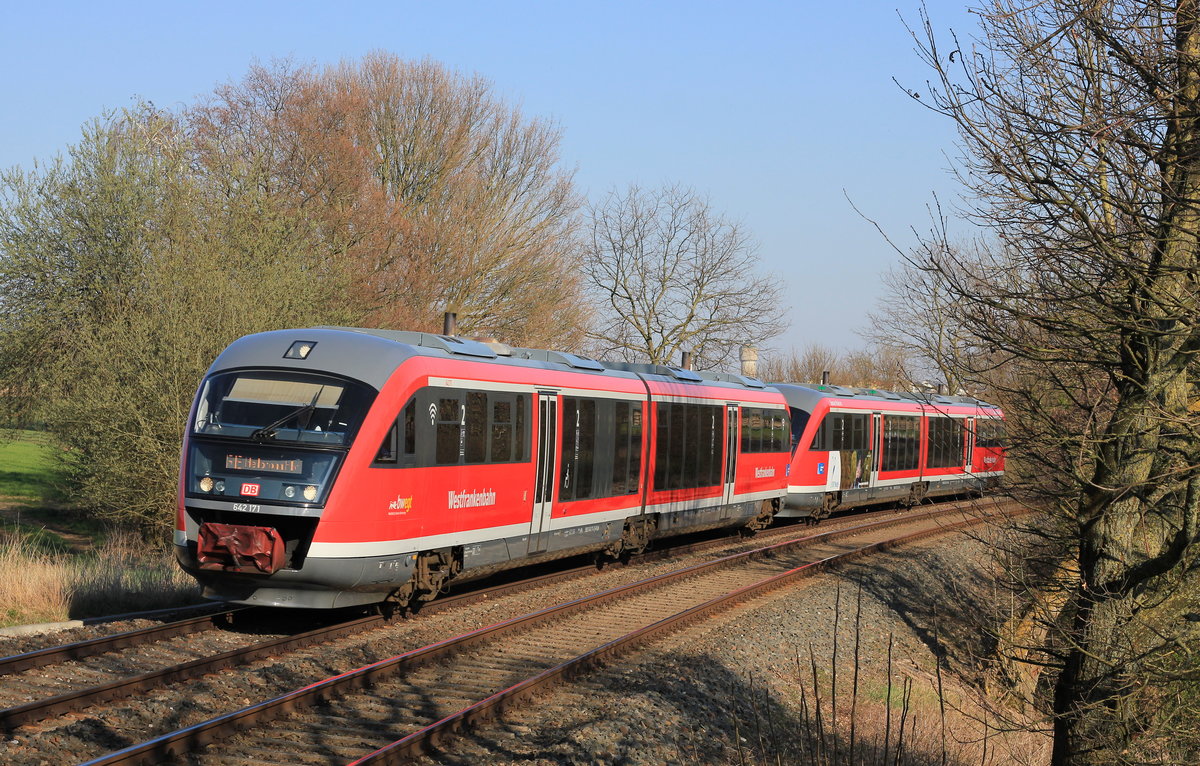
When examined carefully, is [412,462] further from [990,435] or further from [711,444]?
[711,444]

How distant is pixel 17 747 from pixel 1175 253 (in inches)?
323

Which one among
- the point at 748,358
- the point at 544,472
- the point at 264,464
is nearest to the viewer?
the point at 264,464

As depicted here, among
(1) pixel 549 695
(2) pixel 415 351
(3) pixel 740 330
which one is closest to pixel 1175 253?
(1) pixel 549 695

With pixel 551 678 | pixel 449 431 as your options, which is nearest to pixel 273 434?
pixel 449 431

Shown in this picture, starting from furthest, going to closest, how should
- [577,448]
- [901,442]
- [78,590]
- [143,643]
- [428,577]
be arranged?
1. [901,442]
2. [577,448]
3. [428,577]
4. [78,590]
5. [143,643]

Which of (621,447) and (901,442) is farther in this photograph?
(901,442)

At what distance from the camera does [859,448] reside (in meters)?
27.7

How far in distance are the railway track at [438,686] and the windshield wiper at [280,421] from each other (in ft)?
8.17

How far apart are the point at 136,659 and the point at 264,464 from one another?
211 centimetres

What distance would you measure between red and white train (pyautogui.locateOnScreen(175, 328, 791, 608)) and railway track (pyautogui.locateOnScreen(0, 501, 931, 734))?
1.27 ft

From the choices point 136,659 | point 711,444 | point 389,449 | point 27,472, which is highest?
point 389,449

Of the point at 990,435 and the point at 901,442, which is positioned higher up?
the point at 990,435

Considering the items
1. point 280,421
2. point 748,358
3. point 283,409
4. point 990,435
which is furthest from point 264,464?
point 748,358

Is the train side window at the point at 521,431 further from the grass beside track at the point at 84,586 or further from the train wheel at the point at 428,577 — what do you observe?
the grass beside track at the point at 84,586
